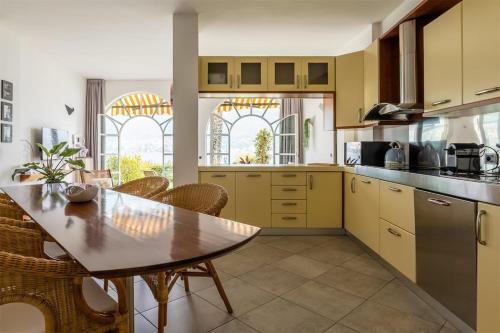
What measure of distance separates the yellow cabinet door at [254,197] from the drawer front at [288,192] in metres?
0.09

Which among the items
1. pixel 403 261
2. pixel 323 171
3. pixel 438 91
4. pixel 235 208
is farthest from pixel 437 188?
pixel 235 208

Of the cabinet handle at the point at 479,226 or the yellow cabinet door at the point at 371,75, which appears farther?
the yellow cabinet door at the point at 371,75

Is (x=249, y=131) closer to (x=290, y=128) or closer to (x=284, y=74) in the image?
(x=290, y=128)

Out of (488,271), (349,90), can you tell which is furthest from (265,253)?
(349,90)

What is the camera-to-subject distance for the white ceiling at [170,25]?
3500mm

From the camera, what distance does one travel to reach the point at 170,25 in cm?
407

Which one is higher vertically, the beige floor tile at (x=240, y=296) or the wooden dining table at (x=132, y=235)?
the wooden dining table at (x=132, y=235)

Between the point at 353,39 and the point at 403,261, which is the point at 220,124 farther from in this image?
the point at 403,261

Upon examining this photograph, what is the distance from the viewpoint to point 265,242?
3543mm

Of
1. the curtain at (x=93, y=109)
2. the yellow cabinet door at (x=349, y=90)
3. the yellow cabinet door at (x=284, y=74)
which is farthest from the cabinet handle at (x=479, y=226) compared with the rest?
the curtain at (x=93, y=109)

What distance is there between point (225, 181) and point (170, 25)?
2.21 metres

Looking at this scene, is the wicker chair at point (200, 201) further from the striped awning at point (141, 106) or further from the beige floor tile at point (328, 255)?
the striped awning at point (141, 106)

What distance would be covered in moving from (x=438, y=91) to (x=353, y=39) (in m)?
2.53

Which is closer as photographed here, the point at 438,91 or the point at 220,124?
the point at 438,91
